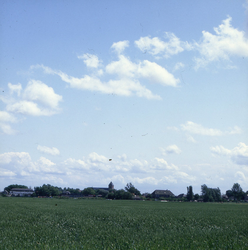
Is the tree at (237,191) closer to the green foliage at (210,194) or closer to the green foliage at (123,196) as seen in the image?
the green foliage at (210,194)

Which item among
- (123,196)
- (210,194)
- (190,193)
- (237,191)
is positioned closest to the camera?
(123,196)

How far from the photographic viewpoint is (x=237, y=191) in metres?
195

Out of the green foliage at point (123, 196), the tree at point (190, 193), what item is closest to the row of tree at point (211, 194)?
the tree at point (190, 193)

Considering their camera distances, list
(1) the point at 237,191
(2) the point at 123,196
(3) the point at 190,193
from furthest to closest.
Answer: (1) the point at 237,191, (3) the point at 190,193, (2) the point at 123,196

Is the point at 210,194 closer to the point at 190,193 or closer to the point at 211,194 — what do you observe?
the point at 211,194

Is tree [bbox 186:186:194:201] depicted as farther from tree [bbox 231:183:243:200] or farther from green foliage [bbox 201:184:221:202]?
tree [bbox 231:183:243:200]

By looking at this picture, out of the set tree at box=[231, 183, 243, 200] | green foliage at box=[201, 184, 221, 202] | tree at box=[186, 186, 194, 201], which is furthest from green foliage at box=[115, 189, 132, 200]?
tree at box=[231, 183, 243, 200]

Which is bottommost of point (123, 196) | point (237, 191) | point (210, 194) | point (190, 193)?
point (123, 196)

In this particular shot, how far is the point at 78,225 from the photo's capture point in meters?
18.2

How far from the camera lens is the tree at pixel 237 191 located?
635ft

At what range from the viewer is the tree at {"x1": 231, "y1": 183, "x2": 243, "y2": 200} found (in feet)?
635

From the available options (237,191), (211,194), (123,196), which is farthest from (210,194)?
(123,196)

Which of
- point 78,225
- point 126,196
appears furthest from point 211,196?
point 78,225

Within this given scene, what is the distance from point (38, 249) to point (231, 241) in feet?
28.4
